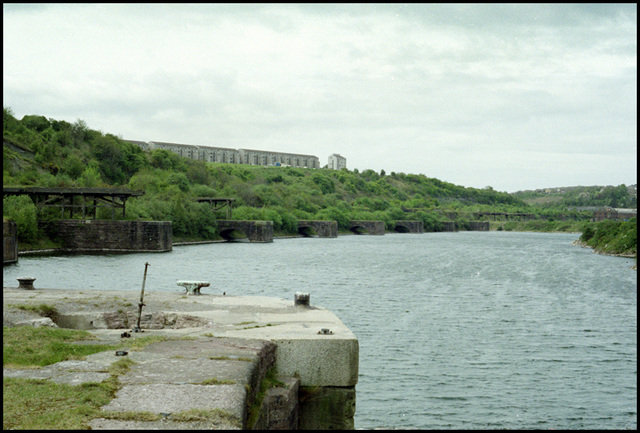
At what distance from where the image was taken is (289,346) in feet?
37.3

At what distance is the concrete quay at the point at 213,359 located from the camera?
316 inches

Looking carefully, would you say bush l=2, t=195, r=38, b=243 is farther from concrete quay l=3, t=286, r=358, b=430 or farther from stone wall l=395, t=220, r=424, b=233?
stone wall l=395, t=220, r=424, b=233

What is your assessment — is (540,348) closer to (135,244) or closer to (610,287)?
(610,287)

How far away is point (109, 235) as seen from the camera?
69938 millimetres

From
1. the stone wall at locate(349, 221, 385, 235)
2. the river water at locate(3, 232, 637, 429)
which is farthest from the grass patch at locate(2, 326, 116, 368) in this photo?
the stone wall at locate(349, 221, 385, 235)

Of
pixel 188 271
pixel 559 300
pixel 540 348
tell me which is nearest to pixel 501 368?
pixel 540 348

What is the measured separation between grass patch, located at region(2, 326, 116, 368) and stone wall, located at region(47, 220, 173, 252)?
60.5 m

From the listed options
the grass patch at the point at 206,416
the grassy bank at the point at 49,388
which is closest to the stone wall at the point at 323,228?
the grassy bank at the point at 49,388

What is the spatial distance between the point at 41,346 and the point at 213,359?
10.1 feet

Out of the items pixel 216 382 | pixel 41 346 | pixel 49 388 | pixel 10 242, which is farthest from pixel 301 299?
pixel 10 242

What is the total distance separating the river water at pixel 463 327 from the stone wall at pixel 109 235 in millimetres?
7453

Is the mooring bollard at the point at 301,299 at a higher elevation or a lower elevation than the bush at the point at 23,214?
lower

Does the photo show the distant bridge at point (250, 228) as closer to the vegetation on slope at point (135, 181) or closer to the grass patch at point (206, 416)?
the vegetation on slope at point (135, 181)

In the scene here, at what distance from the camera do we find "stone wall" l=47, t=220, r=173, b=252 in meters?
68.9
